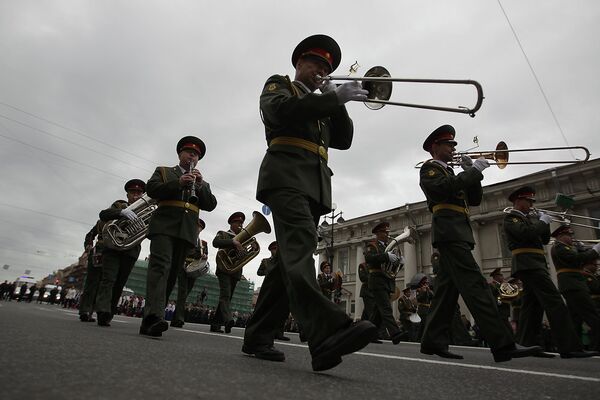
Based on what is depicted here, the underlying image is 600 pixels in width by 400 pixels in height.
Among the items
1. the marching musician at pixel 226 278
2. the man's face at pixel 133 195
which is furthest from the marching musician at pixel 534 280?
the man's face at pixel 133 195

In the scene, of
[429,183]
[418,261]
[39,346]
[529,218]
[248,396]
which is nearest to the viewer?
[248,396]

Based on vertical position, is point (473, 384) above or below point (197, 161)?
below

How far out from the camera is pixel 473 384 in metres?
2.22

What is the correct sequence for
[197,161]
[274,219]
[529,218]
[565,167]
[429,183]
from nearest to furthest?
[274,219] < [429,183] < [197,161] < [529,218] < [565,167]

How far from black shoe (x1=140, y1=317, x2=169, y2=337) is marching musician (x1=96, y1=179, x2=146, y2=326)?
6.20ft

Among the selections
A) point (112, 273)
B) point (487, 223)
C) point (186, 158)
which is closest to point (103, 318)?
point (112, 273)

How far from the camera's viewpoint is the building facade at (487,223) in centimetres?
2369

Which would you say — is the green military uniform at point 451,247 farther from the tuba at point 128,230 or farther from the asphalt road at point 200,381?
the tuba at point 128,230

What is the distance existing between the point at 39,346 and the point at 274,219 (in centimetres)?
152

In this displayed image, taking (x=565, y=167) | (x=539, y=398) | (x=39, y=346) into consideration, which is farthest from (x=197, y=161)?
(x=565, y=167)

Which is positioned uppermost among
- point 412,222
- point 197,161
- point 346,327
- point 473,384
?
point 412,222

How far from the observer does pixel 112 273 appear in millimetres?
6145

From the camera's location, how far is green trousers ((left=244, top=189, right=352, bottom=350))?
2203mm

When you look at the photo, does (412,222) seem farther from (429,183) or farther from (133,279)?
(133,279)
